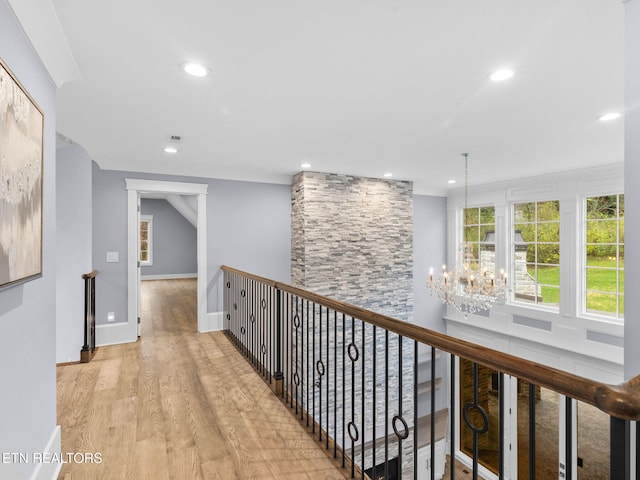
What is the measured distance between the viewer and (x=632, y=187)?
137cm

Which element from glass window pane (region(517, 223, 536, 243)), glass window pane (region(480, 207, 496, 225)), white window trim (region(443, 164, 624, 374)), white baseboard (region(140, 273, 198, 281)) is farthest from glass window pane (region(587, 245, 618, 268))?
white baseboard (region(140, 273, 198, 281))

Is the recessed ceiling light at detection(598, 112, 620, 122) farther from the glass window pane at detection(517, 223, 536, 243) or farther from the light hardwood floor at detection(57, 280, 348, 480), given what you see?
the light hardwood floor at detection(57, 280, 348, 480)

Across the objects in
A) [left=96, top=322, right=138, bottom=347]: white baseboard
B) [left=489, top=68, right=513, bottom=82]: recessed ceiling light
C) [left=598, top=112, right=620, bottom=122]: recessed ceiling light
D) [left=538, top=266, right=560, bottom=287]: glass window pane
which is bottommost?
[left=96, top=322, right=138, bottom=347]: white baseboard

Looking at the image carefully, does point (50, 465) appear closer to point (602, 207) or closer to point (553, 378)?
point (553, 378)

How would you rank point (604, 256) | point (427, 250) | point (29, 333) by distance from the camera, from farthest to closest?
point (427, 250) → point (604, 256) → point (29, 333)

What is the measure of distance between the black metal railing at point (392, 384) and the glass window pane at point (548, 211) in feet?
9.38

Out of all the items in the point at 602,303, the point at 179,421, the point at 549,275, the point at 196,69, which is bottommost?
the point at 179,421

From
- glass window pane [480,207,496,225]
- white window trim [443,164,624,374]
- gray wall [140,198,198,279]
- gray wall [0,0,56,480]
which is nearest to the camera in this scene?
gray wall [0,0,56,480]

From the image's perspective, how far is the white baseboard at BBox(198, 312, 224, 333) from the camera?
16.5 feet

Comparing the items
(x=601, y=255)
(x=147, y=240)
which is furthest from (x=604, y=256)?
(x=147, y=240)

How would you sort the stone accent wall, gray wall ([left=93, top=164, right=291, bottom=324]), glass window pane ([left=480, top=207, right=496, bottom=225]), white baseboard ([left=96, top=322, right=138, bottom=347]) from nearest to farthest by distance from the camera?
white baseboard ([left=96, top=322, right=138, bottom=347]) < gray wall ([left=93, top=164, right=291, bottom=324]) < the stone accent wall < glass window pane ([left=480, top=207, right=496, bottom=225])

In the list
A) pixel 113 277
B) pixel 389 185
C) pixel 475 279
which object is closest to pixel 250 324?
pixel 113 277

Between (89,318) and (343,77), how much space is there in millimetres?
3909

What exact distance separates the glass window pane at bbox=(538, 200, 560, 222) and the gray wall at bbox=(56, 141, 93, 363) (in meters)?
7.03
